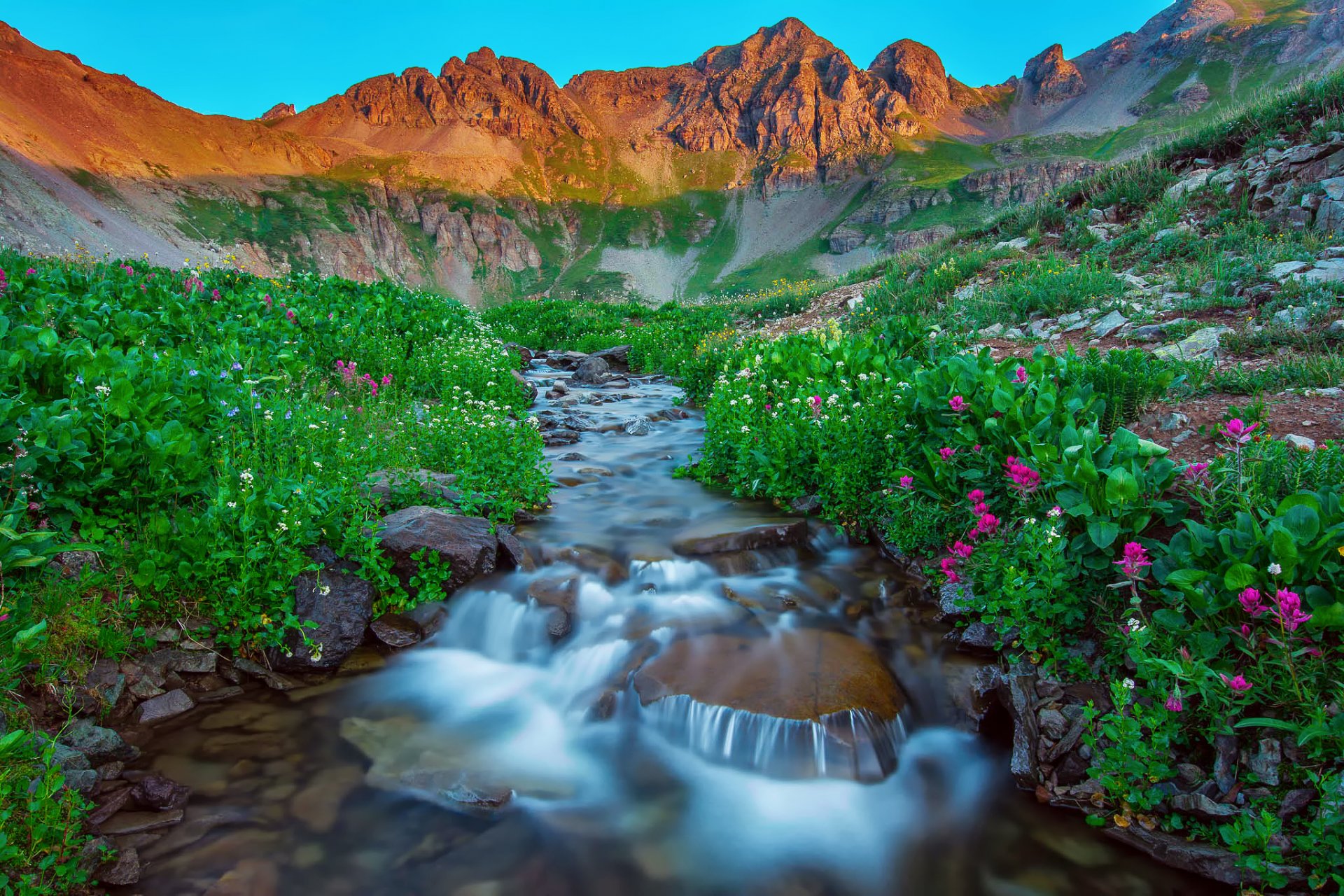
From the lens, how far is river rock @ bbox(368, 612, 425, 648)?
4988 mm

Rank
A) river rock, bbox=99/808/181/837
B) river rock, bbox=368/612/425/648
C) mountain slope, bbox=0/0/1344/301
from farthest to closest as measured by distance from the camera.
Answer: mountain slope, bbox=0/0/1344/301 < river rock, bbox=368/612/425/648 < river rock, bbox=99/808/181/837

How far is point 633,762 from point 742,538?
2480 millimetres

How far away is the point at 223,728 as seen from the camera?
3.99 meters

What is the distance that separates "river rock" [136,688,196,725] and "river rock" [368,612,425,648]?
1185 millimetres

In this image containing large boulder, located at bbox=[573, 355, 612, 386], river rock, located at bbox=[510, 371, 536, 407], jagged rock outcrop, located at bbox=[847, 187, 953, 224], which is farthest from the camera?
jagged rock outcrop, located at bbox=[847, 187, 953, 224]

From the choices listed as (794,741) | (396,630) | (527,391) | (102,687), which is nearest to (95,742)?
(102,687)

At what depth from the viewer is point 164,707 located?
3.99 m

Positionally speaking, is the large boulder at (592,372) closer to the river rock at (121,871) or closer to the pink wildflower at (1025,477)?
the pink wildflower at (1025,477)

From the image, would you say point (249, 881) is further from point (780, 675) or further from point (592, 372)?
point (592, 372)

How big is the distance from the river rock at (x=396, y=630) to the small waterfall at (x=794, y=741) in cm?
208

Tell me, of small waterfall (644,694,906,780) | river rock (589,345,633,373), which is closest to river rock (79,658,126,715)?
small waterfall (644,694,906,780)

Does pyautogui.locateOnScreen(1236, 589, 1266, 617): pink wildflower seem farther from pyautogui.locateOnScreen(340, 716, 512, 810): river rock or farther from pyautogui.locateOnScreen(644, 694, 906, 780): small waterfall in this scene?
pyautogui.locateOnScreen(340, 716, 512, 810): river rock

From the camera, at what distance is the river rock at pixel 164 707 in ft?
12.9

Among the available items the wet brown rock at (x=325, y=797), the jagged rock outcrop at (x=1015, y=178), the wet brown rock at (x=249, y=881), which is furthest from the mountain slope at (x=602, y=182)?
the wet brown rock at (x=249, y=881)
